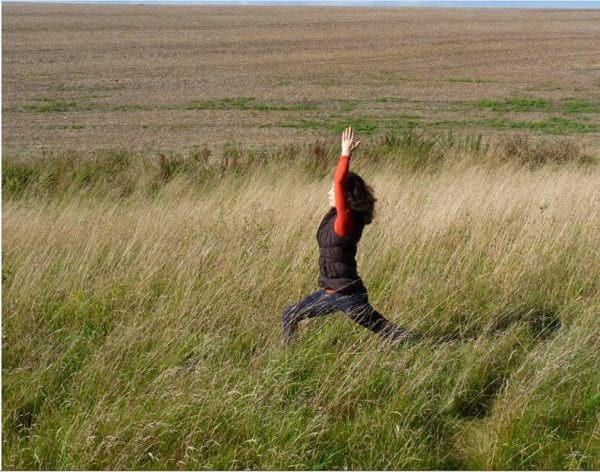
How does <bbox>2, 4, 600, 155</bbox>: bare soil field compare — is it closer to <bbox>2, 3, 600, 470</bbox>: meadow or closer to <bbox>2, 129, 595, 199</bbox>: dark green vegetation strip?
<bbox>2, 129, 595, 199</bbox>: dark green vegetation strip

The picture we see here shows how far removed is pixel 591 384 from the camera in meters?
3.60

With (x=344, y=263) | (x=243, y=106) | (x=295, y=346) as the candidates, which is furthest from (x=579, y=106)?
(x=295, y=346)

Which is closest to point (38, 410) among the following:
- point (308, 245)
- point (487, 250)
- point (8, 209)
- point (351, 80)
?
point (308, 245)

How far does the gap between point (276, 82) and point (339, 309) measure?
3264 cm

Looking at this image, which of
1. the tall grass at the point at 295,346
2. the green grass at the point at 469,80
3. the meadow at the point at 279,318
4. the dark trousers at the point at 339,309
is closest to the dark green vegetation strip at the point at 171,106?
→ the green grass at the point at 469,80

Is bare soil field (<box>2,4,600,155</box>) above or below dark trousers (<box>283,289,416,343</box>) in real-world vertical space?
below

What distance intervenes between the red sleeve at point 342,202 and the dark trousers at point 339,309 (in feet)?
1.21

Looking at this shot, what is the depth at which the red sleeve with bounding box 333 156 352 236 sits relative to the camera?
3.99 metres

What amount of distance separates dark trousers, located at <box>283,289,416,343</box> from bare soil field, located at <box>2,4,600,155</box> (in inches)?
591

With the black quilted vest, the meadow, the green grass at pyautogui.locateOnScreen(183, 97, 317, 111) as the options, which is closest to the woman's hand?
the black quilted vest

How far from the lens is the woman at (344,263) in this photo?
4016 mm

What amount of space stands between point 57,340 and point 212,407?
3.92 feet

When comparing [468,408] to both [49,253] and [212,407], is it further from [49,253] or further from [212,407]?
[49,253]

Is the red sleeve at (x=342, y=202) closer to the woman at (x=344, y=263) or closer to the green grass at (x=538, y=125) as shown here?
the woman at (x=344, y=263)
